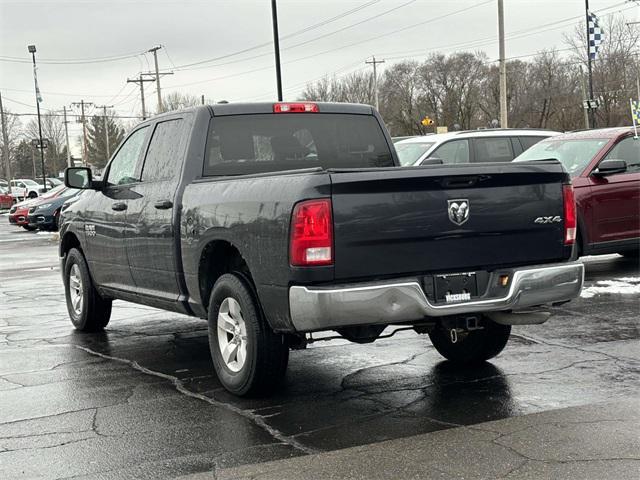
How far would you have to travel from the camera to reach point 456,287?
534 cm

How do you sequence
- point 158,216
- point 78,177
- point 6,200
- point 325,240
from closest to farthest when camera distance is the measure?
point 325,240 → point 158,216 → point 78,177 → point 6,200

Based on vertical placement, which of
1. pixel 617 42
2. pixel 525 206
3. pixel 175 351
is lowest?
pixel 175 351

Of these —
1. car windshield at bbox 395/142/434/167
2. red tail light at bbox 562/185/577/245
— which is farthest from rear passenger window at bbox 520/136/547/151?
red tail light at bbox 562/185/577/245

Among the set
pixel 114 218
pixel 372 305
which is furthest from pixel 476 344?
pixel 114 218

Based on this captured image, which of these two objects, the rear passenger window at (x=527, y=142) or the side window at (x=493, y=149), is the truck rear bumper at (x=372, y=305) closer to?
the side window at (x=493, y=149)

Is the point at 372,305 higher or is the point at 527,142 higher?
the point at 527,142

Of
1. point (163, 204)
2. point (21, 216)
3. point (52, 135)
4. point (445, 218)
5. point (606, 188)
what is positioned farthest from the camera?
point (52, 135)

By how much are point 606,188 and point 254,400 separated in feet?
22.4

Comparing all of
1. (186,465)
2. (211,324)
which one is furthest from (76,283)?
(186,465)

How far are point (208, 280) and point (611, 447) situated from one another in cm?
303

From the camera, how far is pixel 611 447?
448cm

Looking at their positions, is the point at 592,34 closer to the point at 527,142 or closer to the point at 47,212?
the point at 47,212

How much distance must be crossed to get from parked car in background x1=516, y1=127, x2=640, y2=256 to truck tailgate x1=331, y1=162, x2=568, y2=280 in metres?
5.42

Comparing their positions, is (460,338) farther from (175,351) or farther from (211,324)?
(175,351)
